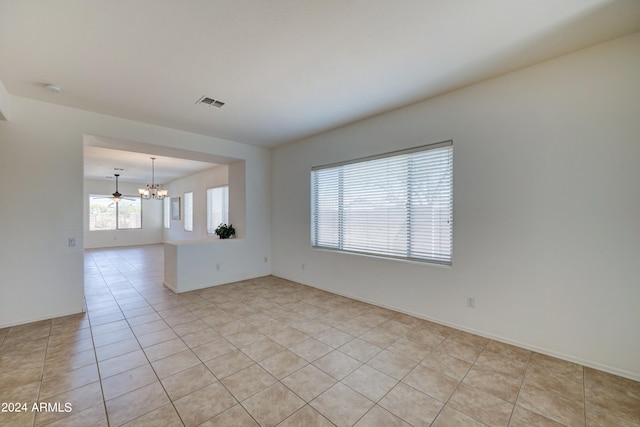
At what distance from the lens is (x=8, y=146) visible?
3.17 metres

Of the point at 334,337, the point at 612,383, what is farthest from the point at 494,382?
the point at 334,337

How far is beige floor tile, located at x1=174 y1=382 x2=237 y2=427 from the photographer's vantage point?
1.75m

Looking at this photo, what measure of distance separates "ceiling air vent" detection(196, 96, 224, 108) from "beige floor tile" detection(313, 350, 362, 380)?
10.5 feet

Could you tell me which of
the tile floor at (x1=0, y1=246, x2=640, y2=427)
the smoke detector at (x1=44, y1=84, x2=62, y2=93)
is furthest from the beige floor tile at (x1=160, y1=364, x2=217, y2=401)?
the smoke detector at (x1=44, y1=84, x2=62, y2=93)

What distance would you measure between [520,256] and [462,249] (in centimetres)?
54

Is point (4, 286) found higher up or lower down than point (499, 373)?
higher up

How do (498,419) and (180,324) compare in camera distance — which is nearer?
(498,419)

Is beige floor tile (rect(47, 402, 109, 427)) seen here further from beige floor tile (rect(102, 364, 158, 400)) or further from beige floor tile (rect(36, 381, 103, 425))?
beige floor tile (rect(102, 364, 158, 400))

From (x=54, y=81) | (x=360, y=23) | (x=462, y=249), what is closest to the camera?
(x=360, y=23)

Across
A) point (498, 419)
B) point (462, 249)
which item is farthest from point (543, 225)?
point (498, 419)

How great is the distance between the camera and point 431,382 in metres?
2.13

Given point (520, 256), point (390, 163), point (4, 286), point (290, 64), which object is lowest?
point (4, 286)

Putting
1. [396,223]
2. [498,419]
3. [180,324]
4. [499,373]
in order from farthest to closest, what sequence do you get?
1. [396,223]
2. [180,324]
3. [499,373]
4. [498,419]

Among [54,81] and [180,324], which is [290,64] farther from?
[180,324]
